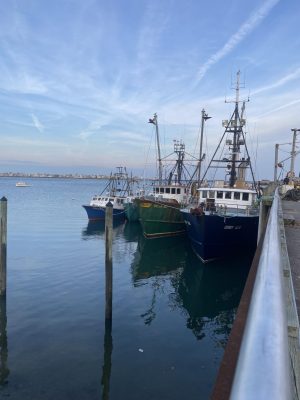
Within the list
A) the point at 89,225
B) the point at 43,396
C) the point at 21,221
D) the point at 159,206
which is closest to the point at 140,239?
the point at 159,206

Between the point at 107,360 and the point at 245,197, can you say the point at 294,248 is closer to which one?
the point at 107,360

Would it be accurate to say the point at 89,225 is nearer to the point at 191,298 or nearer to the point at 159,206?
the point at 159,206

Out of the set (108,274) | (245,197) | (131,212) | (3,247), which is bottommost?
(131,212)

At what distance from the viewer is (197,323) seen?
13.6m

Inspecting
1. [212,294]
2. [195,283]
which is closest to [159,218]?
[195,283]

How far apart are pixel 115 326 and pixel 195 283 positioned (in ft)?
25.4

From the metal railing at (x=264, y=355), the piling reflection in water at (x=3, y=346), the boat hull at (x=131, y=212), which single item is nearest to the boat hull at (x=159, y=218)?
the boat hull at (x=131, y=212)

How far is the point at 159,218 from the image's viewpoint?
3117 centimetres

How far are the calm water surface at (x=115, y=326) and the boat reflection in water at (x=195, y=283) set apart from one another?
0.18ft

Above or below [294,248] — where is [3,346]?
below

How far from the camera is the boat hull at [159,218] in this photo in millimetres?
30328

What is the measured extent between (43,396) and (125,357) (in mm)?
2758

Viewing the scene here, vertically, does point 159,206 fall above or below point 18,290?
above

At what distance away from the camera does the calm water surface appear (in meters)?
9.06
